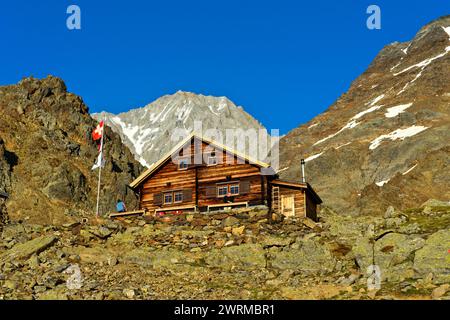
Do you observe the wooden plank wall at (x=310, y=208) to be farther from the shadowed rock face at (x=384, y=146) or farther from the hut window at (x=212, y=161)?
the shadowed rock face at (x=384, y=146)

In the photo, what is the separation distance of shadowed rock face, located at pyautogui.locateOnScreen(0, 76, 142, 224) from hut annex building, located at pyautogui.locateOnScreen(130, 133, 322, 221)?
2724 centimetres

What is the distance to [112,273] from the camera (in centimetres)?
2375

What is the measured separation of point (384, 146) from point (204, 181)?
88870 mm

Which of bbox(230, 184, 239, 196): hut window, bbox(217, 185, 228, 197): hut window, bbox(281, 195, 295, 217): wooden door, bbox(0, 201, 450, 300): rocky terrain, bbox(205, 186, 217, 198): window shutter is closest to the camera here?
bbox(0, 201, 450, 300): rocky terrain

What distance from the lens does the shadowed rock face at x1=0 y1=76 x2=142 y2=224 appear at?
2689 inches

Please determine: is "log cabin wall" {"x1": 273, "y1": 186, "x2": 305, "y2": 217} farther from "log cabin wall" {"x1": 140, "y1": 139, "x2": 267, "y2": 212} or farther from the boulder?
the boulder

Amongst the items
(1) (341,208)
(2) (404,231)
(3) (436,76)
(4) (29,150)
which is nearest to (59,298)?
(2) (404,231)

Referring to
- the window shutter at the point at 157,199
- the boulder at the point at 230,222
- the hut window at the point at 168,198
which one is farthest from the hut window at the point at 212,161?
the boulder at the point at 230,222

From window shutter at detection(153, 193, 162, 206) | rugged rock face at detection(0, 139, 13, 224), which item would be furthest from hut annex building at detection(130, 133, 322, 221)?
rugged rock face at detection(0, 139, 13, 224)

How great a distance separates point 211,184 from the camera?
1533 inches

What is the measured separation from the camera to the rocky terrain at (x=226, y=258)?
21062 millimetres
